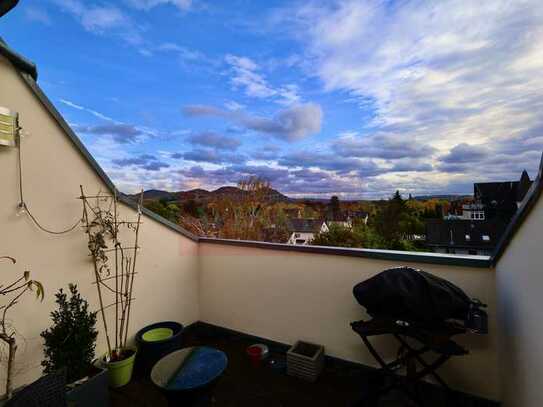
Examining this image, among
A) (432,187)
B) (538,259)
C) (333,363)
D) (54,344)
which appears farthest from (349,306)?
(54,344)

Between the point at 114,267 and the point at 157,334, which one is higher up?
the point at 114,267

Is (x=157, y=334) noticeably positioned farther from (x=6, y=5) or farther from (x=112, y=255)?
(x=6, y=5)

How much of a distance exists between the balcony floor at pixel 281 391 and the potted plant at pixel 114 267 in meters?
0.24

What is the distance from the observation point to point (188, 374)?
1.60 metres

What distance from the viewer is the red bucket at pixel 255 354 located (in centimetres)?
233

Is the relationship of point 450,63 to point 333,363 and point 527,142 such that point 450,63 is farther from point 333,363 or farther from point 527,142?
point 333,363

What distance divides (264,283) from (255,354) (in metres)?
0.68

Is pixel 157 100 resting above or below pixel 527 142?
above

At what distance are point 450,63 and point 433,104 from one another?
54cm

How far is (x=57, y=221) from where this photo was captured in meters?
1.88

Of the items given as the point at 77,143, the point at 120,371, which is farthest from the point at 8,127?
the point at 120,371

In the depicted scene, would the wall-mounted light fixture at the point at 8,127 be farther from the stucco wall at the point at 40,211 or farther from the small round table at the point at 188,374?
the small round table at the point at 188,374

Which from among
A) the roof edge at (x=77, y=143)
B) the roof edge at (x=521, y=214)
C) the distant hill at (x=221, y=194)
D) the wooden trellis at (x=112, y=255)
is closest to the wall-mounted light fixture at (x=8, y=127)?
the roof edge at (x=77, y=143)

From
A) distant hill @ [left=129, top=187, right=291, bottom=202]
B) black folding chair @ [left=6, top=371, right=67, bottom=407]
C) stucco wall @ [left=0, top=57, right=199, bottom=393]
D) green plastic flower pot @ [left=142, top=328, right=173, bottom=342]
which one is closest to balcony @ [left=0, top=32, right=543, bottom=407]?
stucco wall @ [left=0, top=57, right=199, bottom=393]
